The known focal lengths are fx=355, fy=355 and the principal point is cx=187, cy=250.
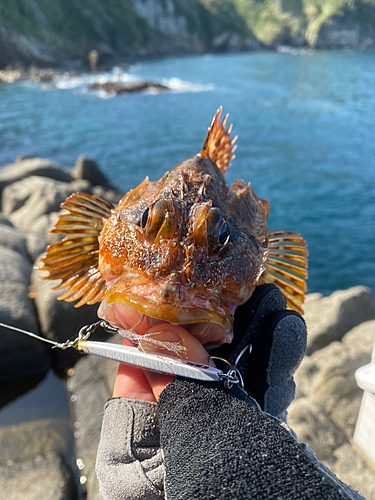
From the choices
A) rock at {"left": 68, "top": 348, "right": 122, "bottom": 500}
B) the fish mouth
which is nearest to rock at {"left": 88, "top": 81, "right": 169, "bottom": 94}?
rock at {"left": 68, "top": 348, "right": 122, "bottom": 500}

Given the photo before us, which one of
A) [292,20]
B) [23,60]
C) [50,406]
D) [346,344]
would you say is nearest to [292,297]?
[346,344]

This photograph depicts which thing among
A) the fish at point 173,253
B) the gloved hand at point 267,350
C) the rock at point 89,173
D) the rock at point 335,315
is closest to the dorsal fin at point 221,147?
the fish at point 173,253

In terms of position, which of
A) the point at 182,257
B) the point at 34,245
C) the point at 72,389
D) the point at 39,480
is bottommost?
the point at 72,389

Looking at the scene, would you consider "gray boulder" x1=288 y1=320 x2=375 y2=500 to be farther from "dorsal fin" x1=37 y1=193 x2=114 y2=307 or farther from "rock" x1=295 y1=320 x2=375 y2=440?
"dorsal fin" x1=37 y1=193 x2=114 y2=307

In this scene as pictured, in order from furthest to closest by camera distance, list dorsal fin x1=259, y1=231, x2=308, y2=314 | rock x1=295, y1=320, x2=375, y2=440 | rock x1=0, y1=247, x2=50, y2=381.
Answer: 1. rock x1=0, y1=247, x2=50, y2=381
2. rock x1=295, y1=320, x2=375, y2=440
3. dorsal fin x1=259, y1=231, x2=308, y2=314

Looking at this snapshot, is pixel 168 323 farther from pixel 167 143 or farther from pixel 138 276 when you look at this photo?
pixel 167 143

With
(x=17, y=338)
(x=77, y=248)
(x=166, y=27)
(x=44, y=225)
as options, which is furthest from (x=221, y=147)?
(x=166, y=27)

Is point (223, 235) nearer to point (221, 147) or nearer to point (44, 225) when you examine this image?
point (221, 147)
